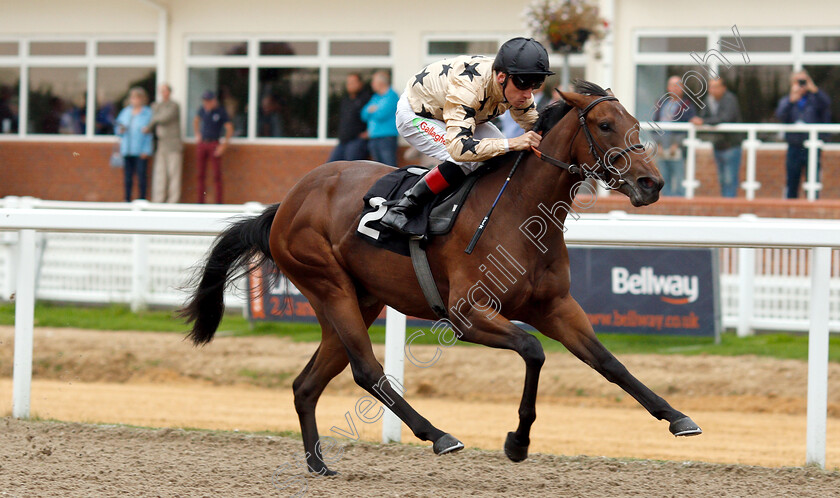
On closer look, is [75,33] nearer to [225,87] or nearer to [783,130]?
[225,87]

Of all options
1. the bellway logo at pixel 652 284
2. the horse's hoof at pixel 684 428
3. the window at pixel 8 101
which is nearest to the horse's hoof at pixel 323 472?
the horse's hoof at pixel 684 428

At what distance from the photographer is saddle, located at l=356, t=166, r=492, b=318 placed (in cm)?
421

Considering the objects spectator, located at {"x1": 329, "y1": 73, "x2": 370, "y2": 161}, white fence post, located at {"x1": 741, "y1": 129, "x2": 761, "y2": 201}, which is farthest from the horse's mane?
spectator, located at {"x1": 329, "y1": 73, "x2": 370, "y2": 161}

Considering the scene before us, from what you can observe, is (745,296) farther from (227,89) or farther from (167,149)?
(227,89)

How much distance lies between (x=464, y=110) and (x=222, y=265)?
1619 millimetres

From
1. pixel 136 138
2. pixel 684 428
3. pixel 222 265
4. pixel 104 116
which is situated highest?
pixel 104 116

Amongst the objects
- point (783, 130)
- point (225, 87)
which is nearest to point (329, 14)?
point (225, 87)

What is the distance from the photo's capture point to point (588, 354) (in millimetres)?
4020

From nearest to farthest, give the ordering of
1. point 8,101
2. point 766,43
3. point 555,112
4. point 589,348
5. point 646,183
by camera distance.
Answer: point 646,183 → point 589,348 → point 555,112 → point 766,43 → point 8,101

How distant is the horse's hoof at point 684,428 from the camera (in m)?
3.71

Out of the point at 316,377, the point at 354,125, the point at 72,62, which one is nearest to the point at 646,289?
the point at 316,377

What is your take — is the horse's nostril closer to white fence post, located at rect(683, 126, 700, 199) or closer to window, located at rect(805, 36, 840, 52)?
white fence post, located at rect(683, 126, 700, 199)

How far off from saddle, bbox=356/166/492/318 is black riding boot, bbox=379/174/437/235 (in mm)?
27

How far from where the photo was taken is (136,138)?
1226 centimetres
